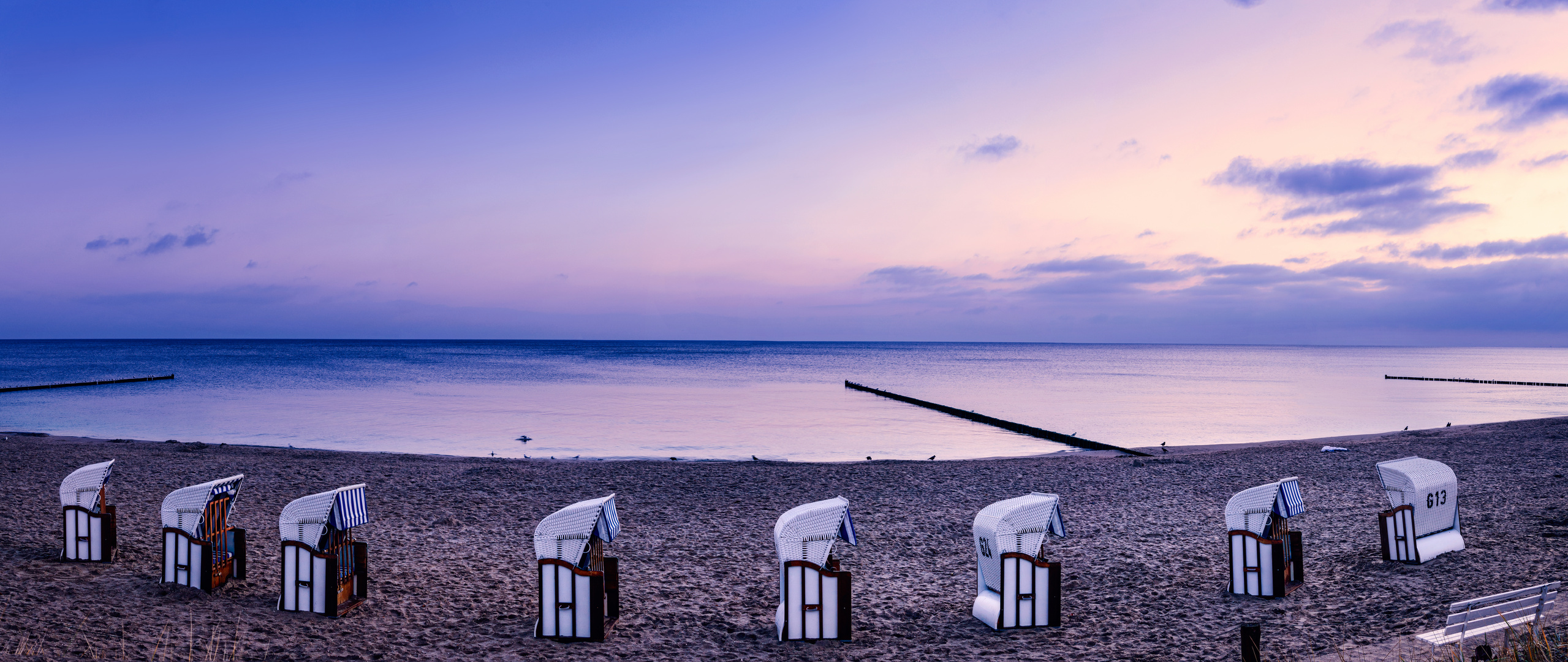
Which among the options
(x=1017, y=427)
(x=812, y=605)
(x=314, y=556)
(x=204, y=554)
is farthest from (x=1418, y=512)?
(x=1017, y=427)

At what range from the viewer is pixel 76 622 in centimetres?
659

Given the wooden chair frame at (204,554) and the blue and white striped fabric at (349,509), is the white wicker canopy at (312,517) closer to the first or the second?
the blue and white striped fabric at (349,509)

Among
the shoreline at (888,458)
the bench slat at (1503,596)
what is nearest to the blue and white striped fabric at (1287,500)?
the bench slat at (1503,596)

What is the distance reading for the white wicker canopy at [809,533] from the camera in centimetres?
673

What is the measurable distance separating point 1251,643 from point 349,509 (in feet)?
23.4

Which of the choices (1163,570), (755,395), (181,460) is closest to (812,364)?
(755,395)

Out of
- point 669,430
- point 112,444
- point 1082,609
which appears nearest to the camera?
point 1082,609

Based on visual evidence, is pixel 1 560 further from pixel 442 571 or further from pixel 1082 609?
pixel 1082 609

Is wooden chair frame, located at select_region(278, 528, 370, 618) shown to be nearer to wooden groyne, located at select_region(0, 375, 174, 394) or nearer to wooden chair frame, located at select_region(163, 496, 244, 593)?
wooden chair frame, located at select_region(163, 496, 244, 593)

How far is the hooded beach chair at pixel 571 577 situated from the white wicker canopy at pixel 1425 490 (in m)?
8.07

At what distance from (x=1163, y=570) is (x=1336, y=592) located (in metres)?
1.56

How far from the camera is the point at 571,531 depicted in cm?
662

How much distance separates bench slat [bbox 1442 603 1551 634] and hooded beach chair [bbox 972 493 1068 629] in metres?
2.56

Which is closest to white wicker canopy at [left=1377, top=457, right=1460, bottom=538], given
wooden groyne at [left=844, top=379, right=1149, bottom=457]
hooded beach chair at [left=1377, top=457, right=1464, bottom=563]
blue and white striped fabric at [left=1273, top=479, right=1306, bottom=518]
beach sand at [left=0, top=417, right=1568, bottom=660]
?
hooded beach chair at [left=1377, top=457, right=1464, bottom=563]
